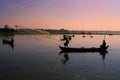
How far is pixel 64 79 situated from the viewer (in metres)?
23.9

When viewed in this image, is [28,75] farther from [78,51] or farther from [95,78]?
[78,51]

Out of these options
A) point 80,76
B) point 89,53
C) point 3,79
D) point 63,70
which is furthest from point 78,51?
point 3,79

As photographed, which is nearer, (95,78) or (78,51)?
(95,78)

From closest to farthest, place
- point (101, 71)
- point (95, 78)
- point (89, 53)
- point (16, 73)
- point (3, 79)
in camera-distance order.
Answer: point (3, 79)
point (95, 78)
point (16, 73)
point (101, 71)
point (89, 53)

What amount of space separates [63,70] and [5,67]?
21.6 ft

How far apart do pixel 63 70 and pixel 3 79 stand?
26.1 feet

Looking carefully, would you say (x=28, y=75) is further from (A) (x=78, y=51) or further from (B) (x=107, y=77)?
(A) (x=78, y=51)

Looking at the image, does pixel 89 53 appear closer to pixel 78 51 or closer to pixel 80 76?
pixel 78 51

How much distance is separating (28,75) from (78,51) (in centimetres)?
2443

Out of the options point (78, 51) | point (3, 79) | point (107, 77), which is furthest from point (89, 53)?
point (3, 79)

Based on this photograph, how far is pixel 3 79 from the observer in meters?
23.0

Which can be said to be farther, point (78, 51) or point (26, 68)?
point (78, 51)

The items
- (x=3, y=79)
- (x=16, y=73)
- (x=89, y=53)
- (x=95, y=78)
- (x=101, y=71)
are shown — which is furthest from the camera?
(x=89, y=53)

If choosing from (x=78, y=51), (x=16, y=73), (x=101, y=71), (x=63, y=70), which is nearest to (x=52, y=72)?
(x=63, y=70)
